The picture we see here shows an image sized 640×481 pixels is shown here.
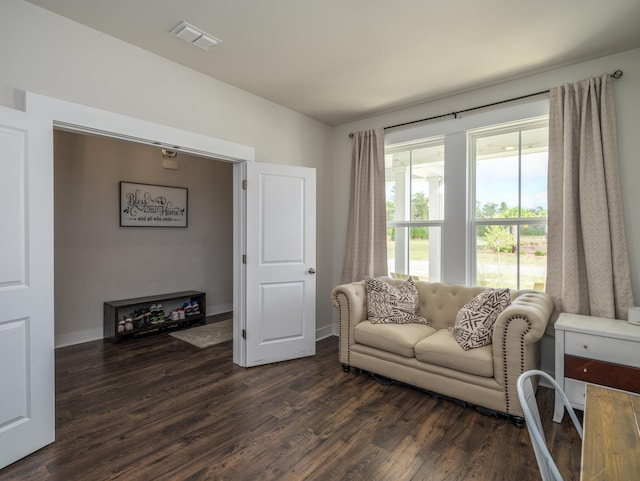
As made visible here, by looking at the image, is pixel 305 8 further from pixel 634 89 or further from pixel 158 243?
pixel 158 243

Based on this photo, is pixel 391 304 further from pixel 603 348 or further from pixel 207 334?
pixel 207 334

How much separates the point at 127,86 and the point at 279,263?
1.95 metres

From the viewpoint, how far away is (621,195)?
8.57ft

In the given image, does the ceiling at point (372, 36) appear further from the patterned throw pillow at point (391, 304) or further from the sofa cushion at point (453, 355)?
the sofa cushion at point (453, 355)

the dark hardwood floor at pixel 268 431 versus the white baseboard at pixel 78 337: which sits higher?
the white baseboard at pixel 78 337

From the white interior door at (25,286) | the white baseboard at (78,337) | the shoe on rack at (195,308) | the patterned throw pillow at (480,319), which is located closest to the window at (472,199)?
the patterned throw pillow at (480,319)

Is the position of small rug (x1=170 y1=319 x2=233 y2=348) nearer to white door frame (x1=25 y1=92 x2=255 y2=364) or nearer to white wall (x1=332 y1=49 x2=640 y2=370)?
white door frame (x1=25 y1=92 x2=255 y2=364)

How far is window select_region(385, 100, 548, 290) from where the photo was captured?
3.11 meters

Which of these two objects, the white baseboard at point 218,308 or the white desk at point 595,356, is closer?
the white desk at point 595,356

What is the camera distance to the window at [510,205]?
A: 3.08 m

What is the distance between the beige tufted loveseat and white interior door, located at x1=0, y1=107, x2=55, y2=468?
86.0 inches

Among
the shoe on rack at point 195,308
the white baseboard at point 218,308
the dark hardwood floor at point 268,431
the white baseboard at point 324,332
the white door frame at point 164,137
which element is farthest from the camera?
the white baseboard at point 218,308

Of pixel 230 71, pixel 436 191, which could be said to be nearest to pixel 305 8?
pixel 230 71

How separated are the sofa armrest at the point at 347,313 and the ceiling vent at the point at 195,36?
2.25 meters
